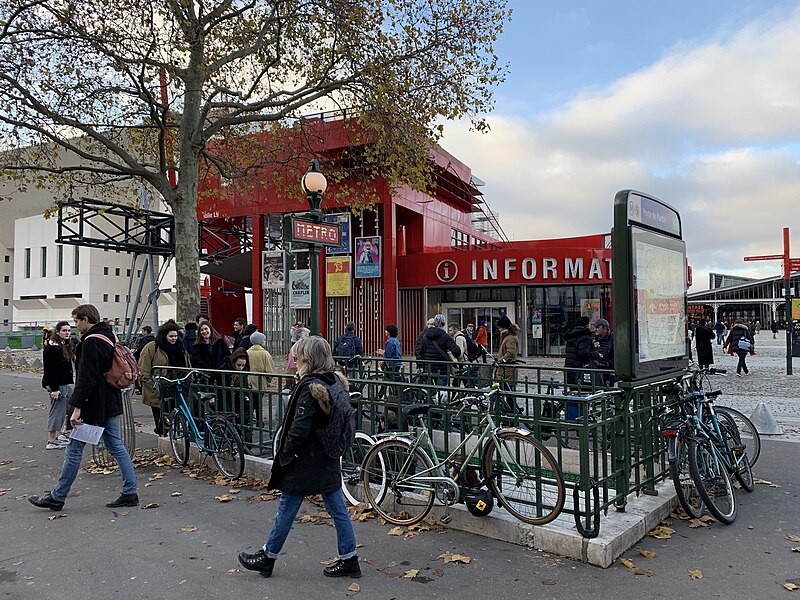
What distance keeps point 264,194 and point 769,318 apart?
62.9 meters

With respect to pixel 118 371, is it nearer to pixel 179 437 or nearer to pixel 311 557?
pixel 179 437

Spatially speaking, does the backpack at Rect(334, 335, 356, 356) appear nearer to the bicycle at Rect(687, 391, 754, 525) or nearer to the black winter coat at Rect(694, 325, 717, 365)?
the bicycle at Rect(687, 391, 754, 525)

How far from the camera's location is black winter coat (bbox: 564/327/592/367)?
930 centimetres

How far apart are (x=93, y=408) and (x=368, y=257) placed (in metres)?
19.3

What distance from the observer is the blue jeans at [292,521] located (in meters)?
4.22

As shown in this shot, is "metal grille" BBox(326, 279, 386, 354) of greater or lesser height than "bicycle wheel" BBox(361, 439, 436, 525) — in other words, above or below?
above

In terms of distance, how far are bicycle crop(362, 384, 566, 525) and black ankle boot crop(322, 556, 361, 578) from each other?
104cm

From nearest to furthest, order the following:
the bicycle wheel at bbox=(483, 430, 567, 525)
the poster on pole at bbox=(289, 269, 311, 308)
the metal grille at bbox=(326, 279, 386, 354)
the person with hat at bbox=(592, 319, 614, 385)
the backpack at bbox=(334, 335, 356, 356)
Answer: the bicycle wheel at bbox=(483, 430, 567, 525), the person with hat at bbox=(592, 319, 614, 385), the backpack at bbox=(334, 335, 356, 356), the poster on pole at bbox=(289, 269, 311, 308), the metal grille at bbox=(326, 279, 386, 354)

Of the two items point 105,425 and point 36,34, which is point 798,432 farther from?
point 36,34

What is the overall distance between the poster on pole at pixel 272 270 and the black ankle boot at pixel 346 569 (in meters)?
22.8

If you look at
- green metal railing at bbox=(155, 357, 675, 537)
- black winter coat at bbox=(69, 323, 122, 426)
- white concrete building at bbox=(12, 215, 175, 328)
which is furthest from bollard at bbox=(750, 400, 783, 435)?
white concrete building at bbox=(12, 215, 175, 328)

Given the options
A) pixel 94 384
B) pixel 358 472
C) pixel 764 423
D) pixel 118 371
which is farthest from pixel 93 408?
pixel 764 423

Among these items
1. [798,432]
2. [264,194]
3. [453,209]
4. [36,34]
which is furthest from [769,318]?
Result: [36,34]

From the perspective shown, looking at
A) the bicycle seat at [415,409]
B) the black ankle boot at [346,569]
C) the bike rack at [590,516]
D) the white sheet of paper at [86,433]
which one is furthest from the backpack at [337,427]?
the white sheet of paper at [86,433]
